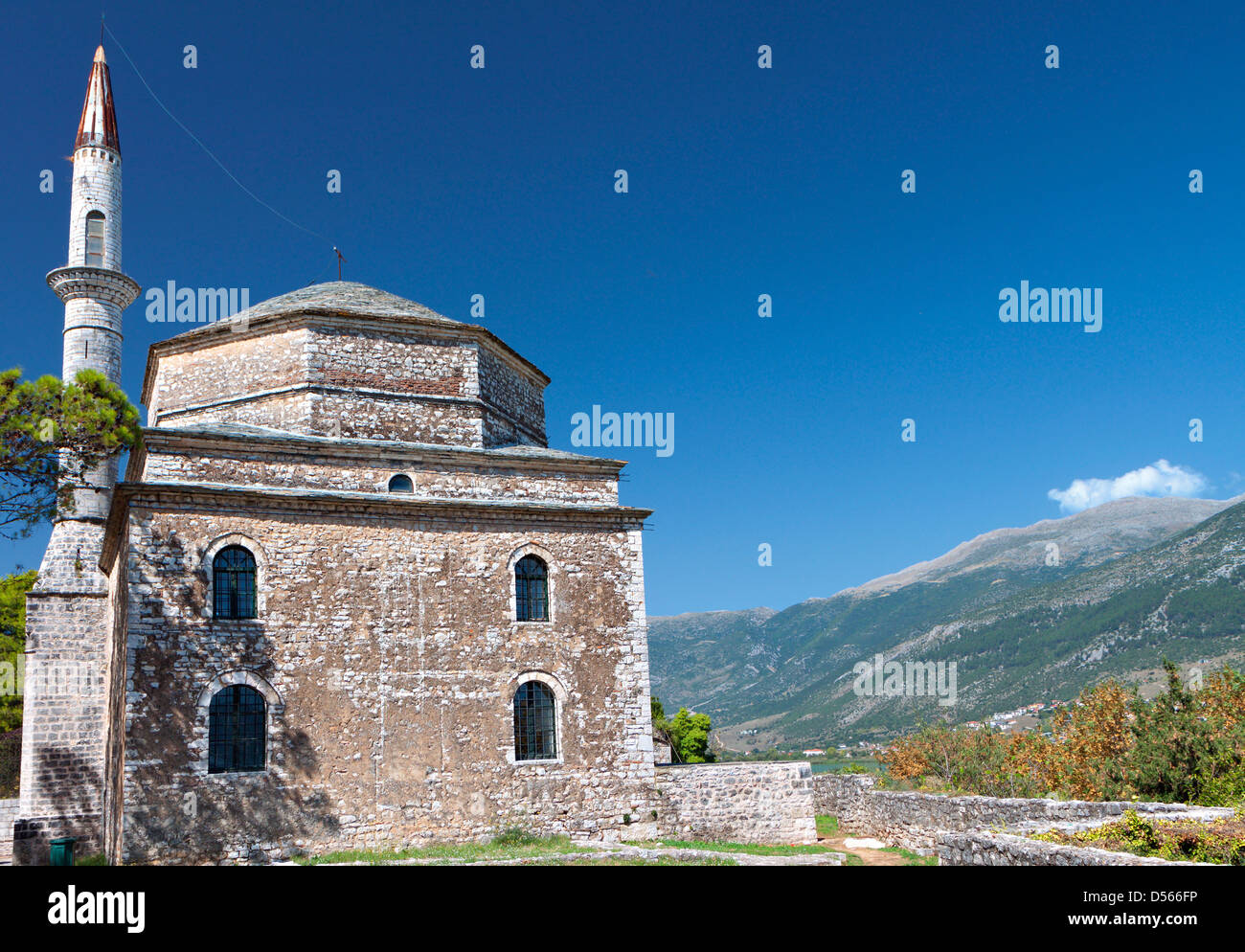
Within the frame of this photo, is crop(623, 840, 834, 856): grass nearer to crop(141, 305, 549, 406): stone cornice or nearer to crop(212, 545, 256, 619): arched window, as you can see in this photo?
crop(212, 545, 256, 619): arched window

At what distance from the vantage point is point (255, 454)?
1747cm

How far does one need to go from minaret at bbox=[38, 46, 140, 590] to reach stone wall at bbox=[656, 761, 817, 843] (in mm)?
14068

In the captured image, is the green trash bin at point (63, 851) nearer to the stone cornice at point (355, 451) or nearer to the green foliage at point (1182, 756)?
the stone cornice at point (355, 451)

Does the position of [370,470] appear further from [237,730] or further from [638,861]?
[638,861]

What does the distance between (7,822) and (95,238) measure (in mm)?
14902

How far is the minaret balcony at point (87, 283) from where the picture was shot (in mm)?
22125

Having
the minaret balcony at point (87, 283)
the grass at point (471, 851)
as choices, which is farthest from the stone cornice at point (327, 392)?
the grass at point (471, 851)

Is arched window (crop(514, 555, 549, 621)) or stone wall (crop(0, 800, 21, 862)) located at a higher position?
arched window (crop(514, 555, 549, 621))

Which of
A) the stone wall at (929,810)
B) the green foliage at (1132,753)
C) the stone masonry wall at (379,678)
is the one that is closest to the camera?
the stone wall at (929,810)

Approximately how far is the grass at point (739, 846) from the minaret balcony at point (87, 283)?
18.0 metres

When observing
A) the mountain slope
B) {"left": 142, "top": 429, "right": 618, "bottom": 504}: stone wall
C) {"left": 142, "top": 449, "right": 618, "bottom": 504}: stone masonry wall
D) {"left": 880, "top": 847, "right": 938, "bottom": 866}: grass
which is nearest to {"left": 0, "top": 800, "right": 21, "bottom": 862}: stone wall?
{"left": 142, "top": 429, "right": 618, "bottom": 504}: stone wall

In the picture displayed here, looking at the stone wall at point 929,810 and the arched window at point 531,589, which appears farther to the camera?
the arched window at point 531,589

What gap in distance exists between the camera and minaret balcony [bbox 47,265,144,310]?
22125mm

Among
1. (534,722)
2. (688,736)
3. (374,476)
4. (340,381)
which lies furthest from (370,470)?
(688,736)
